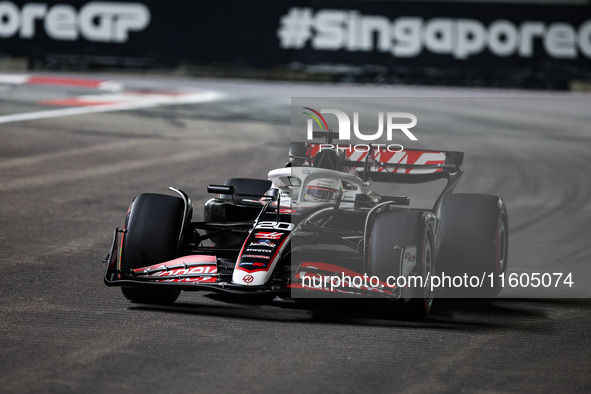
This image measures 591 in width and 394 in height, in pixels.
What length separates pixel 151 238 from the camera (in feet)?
20.6

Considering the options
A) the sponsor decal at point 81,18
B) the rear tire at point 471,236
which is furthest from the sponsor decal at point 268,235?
the sponsor decal at point 81,18

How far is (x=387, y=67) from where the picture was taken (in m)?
21.7

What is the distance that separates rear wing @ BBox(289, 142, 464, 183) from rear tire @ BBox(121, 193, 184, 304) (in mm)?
1281

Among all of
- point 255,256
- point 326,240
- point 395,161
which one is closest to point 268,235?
point 255,256

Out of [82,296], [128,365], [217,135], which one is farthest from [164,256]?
[217,135]

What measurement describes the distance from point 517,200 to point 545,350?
19.5ft

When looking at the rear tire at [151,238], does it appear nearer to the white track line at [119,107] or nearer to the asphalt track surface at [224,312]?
the asphalt track surface at [224,312]

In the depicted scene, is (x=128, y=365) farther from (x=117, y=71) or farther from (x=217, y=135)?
(x=117, y=71)

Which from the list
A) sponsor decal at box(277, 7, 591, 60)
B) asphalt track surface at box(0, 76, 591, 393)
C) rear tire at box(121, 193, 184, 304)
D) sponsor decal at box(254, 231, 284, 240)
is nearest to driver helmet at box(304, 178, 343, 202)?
sponsor decal at box(254, 231, 284, 240)

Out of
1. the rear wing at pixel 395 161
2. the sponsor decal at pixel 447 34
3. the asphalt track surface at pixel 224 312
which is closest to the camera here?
the asphalt track surface at pixel 224 312

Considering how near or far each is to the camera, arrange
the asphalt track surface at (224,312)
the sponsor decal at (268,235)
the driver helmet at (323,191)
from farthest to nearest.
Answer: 1. the driver helmet at (323,191)
2. the sponsor decal at (268,235)
3. the asphalt track surface at (224,312)

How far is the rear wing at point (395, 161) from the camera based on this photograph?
7215 millimetres

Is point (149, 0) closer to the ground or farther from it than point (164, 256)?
farther from it

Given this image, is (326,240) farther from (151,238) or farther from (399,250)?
(151,238)
